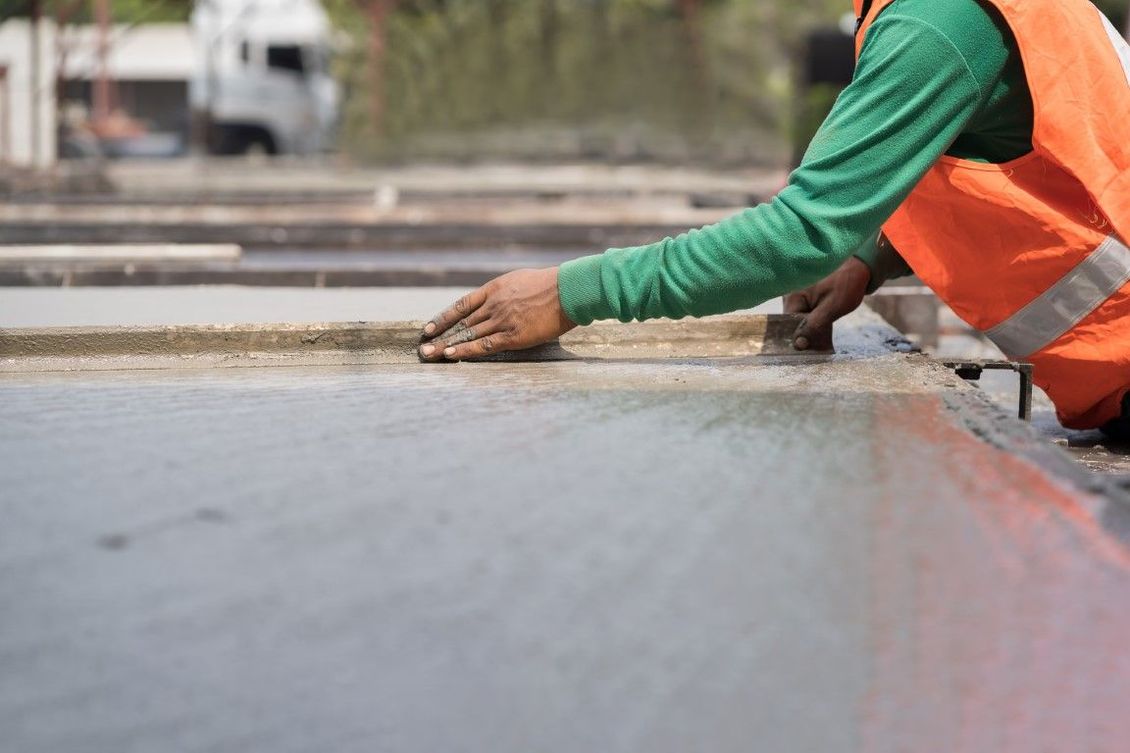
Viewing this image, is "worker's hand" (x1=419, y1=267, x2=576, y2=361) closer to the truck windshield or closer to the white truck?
the white truck

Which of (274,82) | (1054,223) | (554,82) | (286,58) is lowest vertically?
(1054,223)

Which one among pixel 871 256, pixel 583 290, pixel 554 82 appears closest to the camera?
pixel 583 290

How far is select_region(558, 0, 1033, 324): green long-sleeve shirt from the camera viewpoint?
6.48 ft

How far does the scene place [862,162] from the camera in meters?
1.99

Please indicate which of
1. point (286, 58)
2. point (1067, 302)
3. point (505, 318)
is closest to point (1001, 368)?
point (1067, 302)

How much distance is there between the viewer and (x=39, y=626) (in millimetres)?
1073

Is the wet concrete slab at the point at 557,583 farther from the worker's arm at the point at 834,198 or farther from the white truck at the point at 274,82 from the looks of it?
the white truck at the point at 274,82

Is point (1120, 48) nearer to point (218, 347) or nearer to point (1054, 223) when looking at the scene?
point (1054, 223)

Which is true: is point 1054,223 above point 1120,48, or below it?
below

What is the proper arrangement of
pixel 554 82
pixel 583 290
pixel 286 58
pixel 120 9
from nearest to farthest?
pixel 583 290 → pixel 554 82 → pixel 286 58 → pixel 120 9

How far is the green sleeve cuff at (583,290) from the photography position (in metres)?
2.12

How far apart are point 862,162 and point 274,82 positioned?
766 inches

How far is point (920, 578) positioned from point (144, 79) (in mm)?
27419

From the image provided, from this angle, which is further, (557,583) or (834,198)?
(834,198)
